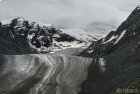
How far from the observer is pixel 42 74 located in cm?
11469

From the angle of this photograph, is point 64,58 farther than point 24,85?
Yes

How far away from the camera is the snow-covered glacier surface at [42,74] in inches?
4020

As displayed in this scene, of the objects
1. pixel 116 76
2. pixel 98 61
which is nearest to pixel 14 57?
pixel 98 61

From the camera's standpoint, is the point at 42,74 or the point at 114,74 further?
the point at 42,74

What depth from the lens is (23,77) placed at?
114125 millimetres

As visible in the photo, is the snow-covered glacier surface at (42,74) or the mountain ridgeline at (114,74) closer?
the mountain ridgeline at (114,74)

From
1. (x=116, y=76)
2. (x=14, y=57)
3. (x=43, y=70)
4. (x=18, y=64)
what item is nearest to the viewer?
(x=116, y=76)

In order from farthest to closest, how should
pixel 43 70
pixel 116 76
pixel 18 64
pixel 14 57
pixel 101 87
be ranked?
pixel 14 57, pixel 18 64, pixel 43 70, pixel 116 76, pixel 101 87

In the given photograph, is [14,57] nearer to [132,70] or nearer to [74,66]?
[74,66]

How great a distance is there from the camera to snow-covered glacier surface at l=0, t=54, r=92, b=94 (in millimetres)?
102100

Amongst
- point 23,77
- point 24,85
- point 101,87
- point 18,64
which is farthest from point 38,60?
point 101,87

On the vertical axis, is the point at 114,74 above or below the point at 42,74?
above

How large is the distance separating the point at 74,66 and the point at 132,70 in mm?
23669

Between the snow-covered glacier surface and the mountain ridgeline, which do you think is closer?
the mountain ridgeline
